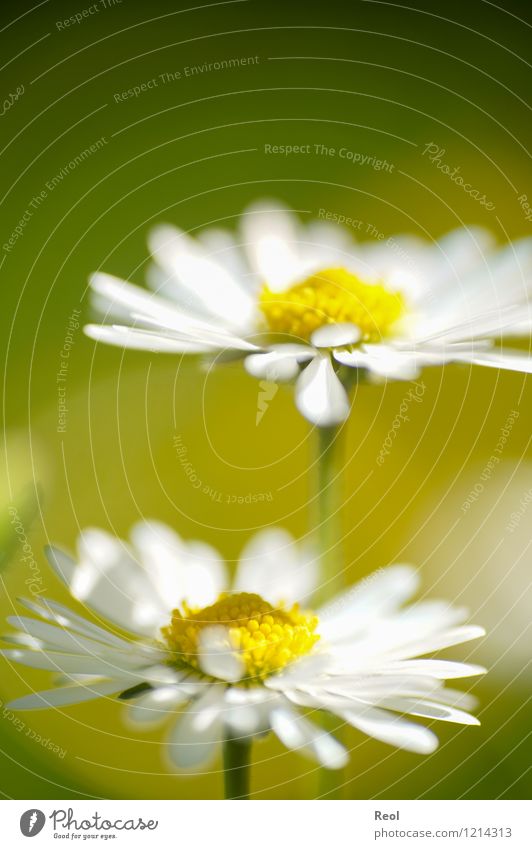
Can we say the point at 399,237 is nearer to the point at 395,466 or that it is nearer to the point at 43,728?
the point at 395,466

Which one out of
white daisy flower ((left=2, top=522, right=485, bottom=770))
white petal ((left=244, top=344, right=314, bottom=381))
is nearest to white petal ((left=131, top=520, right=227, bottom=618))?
white daisy flower ((left=2, top=522, right=485, bottom=770))

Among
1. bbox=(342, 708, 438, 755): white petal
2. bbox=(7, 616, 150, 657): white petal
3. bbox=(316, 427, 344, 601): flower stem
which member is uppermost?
bbox=(316, 427, 344, 601): flower stem

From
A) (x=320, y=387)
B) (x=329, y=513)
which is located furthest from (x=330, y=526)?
(x=320, y=387)

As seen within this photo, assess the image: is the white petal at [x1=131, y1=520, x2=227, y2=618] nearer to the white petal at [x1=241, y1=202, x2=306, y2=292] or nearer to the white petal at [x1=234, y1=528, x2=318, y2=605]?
the white petal at [x1=234, y1=528, x2=318, y2=605]

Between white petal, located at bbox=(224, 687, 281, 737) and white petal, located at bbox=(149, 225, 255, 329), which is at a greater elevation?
white petal, located at bbox=(149, 225, 255, 329)

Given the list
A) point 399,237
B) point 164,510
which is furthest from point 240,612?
point 399,237
